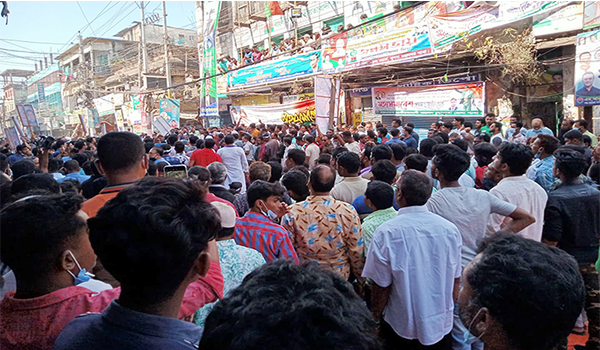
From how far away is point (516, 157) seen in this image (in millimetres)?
2992

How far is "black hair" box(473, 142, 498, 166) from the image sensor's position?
→ 4.94 meters

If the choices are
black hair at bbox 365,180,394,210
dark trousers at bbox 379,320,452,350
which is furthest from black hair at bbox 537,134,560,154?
dark trousers at bbox 379,320,452,350

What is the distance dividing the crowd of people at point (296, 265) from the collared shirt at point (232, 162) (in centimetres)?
380

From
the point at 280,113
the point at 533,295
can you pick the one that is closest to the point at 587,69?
the point at 533,295

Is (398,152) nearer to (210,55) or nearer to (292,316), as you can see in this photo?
(292,316)

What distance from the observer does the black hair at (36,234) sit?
1358 millimetres

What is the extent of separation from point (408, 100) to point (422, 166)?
29.6ft

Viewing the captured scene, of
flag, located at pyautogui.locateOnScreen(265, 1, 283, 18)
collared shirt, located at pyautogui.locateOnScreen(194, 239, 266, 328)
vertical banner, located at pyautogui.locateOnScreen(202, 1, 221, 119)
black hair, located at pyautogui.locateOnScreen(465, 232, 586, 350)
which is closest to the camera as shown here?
black hair, located at pyautogui.locateOnScreen(465, 232, 586, 350)

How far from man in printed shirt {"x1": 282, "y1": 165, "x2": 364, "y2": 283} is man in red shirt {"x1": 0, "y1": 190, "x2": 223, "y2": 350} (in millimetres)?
1410

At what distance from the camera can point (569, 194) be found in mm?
3002

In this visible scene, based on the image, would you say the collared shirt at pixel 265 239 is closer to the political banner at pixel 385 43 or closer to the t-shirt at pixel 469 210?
the t-shirt at pixel 469 210

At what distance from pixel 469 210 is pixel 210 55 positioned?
1453 centimetres

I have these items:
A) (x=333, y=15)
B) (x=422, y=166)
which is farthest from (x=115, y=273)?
(x=333, y=15)

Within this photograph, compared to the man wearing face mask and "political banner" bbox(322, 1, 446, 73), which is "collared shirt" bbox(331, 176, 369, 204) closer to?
the man wearing face mask
